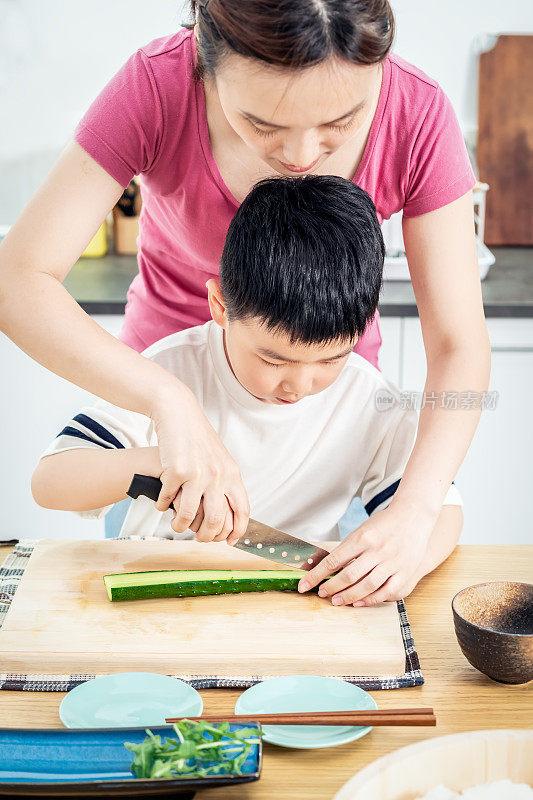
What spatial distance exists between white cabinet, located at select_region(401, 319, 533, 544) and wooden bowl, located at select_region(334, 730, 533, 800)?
1735mm

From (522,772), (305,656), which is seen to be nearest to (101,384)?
(305,656)

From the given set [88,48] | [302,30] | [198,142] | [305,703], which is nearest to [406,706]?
[305,703]

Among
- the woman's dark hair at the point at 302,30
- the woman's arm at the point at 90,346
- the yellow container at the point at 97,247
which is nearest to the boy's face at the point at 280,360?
the woman's arm at the point at 90,346

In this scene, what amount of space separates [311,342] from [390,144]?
14.7 inches

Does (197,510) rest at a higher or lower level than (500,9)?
lower

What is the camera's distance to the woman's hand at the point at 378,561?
1158mm

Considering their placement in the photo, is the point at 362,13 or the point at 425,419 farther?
the point at 425,419

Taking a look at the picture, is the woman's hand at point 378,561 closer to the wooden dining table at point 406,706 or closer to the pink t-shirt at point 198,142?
the wooden dining table at point 406,706

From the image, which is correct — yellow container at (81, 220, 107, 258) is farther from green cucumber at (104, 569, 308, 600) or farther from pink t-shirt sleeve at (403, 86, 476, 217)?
green cucumber at (104, 569, 308, 600)

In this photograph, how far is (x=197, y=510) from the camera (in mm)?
1137

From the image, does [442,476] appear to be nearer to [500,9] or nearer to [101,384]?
[101,384]

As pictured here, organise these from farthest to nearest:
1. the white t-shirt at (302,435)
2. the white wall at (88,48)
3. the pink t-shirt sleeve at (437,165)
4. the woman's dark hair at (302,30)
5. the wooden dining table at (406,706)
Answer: the white wall at (88,48) → the white t-shirt at (302,435) → the pink t-shirt sleeve at (437,165) → the woman's dark hair at (302,30) → the wooden dining table at (406,706)

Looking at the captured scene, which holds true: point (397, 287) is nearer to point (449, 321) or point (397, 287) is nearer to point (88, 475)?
point (449, 321)

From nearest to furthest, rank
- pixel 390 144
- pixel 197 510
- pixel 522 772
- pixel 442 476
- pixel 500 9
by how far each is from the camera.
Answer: pixel 522 772
pixel 197 510
pixel 442 476
pixel 390 144
pixel 500 9
